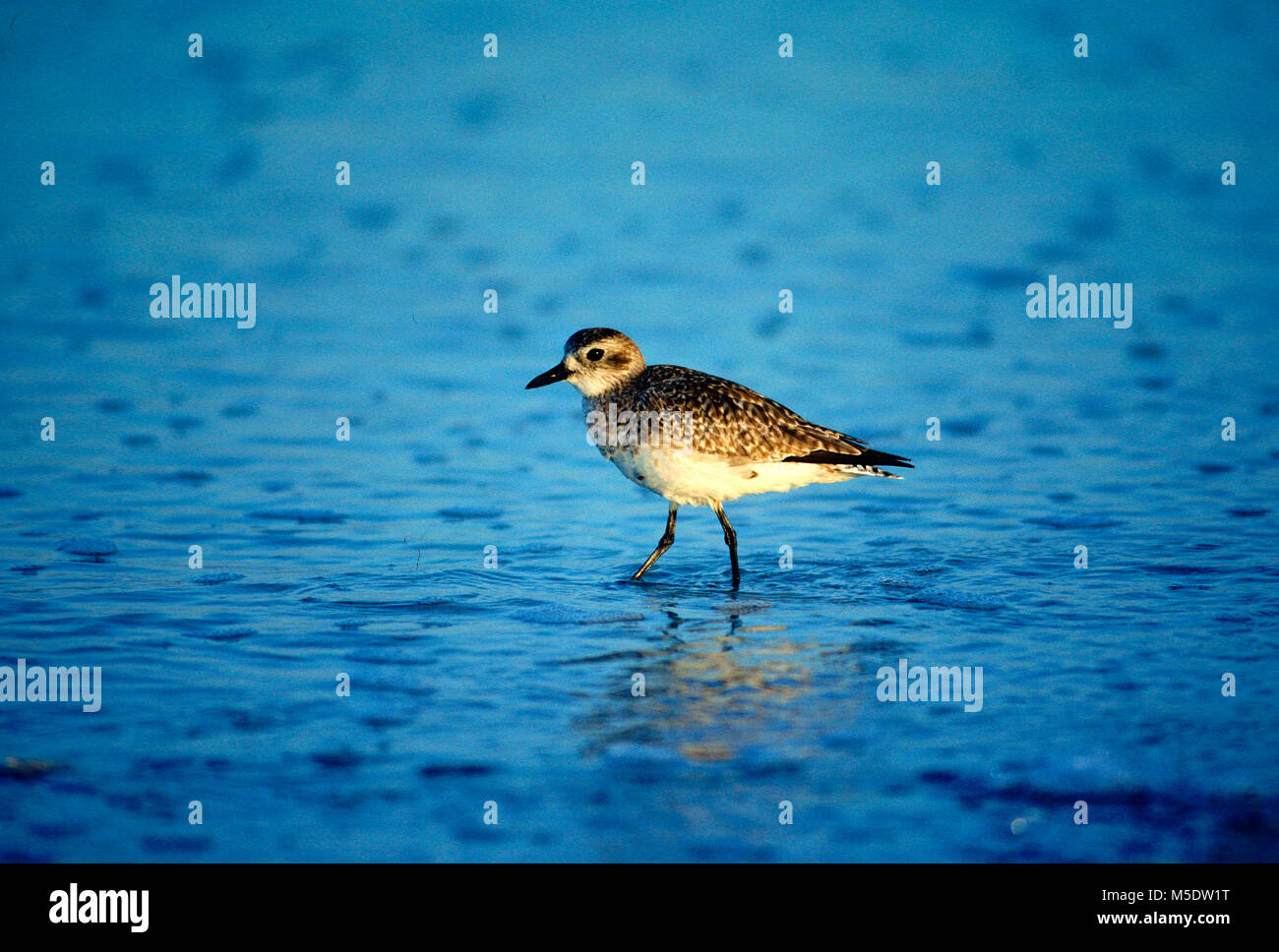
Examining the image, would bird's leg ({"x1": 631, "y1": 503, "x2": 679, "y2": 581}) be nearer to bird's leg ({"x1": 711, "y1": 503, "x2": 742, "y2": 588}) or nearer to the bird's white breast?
the bird's white breast

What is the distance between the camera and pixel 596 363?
9898 millimetres

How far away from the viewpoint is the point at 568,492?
11219 mm

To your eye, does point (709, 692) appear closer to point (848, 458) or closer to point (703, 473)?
point (703, 473)

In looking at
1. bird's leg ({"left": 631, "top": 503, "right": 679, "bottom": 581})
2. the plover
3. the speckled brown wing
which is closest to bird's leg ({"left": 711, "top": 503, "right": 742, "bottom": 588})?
the plover

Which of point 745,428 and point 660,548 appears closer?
point 745,428

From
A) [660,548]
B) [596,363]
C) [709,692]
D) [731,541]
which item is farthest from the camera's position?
[596,363]

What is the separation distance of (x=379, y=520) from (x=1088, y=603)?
17.0ft

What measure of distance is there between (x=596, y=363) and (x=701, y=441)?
47.8 inches

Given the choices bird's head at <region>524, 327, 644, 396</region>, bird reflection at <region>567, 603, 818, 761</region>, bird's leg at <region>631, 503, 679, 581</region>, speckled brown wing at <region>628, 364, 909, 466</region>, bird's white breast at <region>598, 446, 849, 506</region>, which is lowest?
bird reflection at <region>567, 603, 818, 761</region>

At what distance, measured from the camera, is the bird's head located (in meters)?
9.84

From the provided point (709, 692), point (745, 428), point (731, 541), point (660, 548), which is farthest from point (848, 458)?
point (709, 692)

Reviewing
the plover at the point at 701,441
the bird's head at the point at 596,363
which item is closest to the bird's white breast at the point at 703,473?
the plover at the point at 701,441
